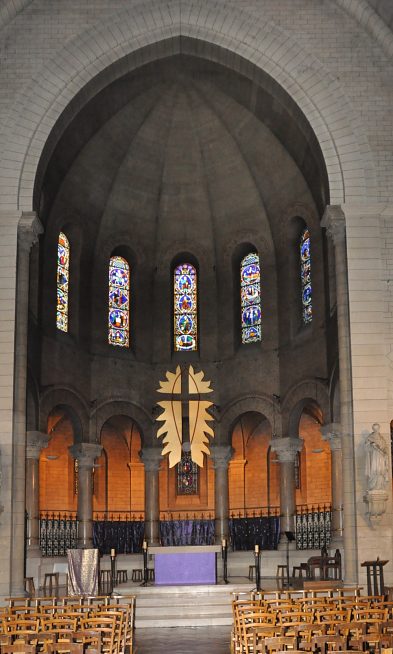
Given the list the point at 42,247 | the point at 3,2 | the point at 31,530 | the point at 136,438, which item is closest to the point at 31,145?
the point at 3,2

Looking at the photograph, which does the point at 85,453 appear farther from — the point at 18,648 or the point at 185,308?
the point at 18,648

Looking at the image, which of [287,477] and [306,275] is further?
[306,275]

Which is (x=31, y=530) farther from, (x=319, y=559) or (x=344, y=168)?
(x=344, y=168)

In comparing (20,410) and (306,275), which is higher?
(306,275)

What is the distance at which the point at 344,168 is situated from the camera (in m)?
21.5

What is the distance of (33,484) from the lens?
2584 centimetres

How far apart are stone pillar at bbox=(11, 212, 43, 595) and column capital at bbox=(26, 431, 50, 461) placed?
5445mm

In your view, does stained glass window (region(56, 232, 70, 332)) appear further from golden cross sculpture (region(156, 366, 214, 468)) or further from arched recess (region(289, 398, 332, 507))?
arched recess (region(289, 398, 332, 507))

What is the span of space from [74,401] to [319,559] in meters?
9.01

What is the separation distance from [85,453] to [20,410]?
7.89 metres

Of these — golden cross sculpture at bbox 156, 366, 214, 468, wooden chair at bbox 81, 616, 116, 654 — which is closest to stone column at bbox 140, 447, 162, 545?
golden cross sculpture at bbox 156, 366, 214, 468

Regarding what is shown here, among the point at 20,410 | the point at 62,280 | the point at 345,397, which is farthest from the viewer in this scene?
the point at 62,280

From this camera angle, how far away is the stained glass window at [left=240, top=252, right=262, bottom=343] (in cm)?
3005

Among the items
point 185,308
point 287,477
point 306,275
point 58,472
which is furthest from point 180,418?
point 58,472
